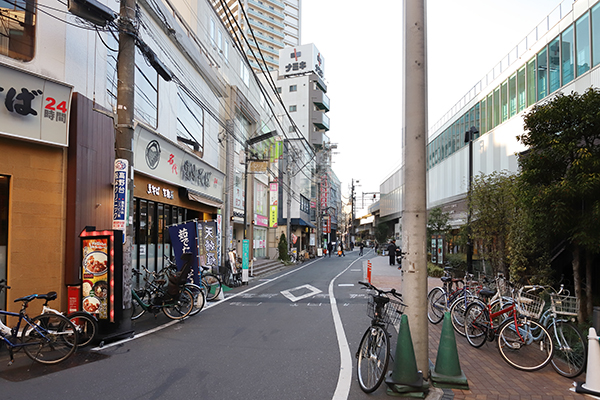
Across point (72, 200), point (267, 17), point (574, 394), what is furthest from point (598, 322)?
point (267, 17)

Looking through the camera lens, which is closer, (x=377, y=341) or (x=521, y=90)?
(x=377, y=341)

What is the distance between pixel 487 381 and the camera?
17.3 feet

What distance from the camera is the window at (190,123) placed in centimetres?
1666

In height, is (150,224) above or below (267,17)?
below

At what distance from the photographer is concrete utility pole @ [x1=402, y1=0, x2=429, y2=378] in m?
5.16

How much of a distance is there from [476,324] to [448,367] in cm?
209

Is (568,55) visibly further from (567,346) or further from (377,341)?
(377,341)

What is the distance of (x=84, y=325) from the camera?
679 cm

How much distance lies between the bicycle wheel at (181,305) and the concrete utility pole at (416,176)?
5.81 m

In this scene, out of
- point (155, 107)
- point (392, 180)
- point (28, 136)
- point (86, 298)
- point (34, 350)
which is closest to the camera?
point (34, 350)

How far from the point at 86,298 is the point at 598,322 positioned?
8.40 meters

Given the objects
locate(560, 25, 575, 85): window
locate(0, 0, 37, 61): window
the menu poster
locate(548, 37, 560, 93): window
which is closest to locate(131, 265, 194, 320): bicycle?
the menu poster

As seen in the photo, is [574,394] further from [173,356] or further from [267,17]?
[267,17]

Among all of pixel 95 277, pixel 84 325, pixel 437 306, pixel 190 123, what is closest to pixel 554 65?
pixel 437 306
